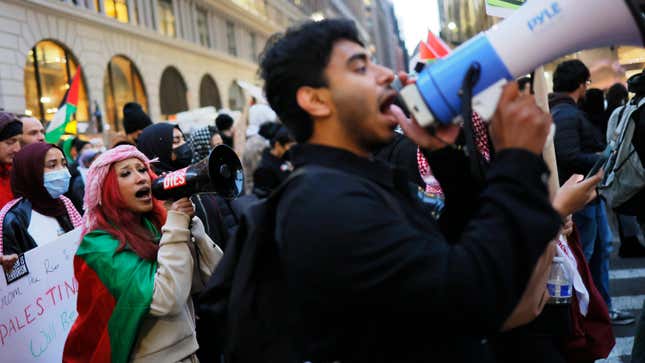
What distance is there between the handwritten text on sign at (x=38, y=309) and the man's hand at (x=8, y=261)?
0.23 ft

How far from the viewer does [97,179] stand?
9.52ft

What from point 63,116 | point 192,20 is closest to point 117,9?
point 192,20

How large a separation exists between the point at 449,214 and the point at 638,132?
2.76 meters

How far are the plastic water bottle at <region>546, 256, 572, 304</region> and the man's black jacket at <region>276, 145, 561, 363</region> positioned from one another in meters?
1.03

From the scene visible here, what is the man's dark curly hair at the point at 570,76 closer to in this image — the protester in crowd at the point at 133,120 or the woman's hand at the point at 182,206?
the woman's hand at the point at 182,206

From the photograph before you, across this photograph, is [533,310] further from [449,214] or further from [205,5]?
[205,5]

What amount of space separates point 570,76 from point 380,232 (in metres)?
4.12

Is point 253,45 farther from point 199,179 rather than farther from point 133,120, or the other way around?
point 199,179

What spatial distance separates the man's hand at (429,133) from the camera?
1484 mm

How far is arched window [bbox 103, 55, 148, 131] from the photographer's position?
814 inches

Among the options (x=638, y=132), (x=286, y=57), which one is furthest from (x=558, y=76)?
(x=286, y=57)

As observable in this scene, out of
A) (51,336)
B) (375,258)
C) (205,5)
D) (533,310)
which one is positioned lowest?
(51,336)

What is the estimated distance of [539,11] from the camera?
1347mm

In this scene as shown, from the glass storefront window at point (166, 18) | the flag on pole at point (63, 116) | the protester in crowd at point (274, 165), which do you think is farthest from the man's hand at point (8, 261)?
the glass storefront window at point (166, 18)
